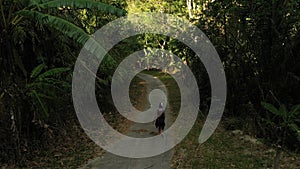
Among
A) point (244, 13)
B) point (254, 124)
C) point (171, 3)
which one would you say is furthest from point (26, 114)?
point (171, 3)

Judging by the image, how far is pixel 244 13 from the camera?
40.7 feet

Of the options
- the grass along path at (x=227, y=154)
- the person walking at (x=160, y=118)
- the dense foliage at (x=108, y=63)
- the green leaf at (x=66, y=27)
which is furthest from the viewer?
the person walking at (x=160, y=118)

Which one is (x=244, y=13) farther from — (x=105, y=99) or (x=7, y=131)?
(x=7, y=131)

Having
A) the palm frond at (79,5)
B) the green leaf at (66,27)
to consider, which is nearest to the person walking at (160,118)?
the palm frond at (79,5)

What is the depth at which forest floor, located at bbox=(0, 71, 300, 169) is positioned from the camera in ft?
28.5

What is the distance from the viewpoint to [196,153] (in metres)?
9.85

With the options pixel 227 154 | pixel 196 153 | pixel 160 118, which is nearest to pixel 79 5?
pixel 196 153

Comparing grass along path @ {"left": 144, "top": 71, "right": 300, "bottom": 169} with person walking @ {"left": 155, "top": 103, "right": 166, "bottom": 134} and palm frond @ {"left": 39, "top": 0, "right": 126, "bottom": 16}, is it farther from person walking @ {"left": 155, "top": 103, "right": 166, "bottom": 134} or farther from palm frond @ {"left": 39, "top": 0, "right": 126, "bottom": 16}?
palm frond @ {"left": 39, "top": 0, "right": 126, "bottom": 16}

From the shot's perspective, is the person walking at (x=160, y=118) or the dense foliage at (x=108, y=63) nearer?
the dense foliage at (x=108, y=63)

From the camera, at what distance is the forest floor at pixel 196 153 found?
8695mm

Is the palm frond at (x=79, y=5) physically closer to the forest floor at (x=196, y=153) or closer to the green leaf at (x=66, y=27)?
the green leaf at (x=66, y=27)

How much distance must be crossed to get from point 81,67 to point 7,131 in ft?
10.0

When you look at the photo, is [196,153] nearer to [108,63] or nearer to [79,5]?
[108,63]

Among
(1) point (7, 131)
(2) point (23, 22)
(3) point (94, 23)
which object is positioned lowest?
(1) point (7, 131)
